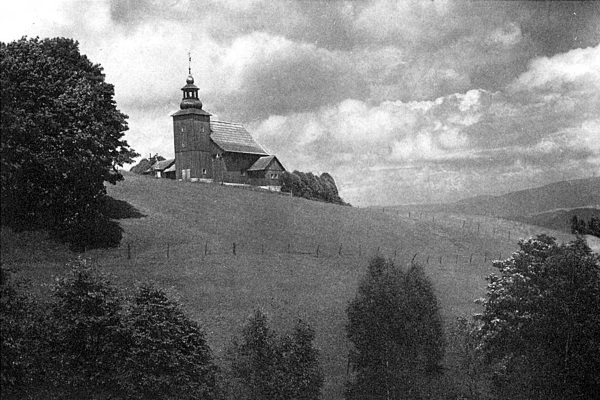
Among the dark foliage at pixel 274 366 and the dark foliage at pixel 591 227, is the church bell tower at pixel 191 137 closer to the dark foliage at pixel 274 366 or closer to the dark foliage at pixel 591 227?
the dark foliage at pixel 591 227

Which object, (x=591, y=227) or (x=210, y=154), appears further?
(x=210, y=154)

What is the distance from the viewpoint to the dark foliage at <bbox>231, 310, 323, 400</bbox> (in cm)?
3125

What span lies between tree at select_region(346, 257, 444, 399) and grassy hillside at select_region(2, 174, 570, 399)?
2151 millimetres

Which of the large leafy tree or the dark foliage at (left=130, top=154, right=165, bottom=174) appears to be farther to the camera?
the dark foliage at (left=130, top=154, right=165, bottom=174)

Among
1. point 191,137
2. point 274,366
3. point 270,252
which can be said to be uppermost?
point 191,137

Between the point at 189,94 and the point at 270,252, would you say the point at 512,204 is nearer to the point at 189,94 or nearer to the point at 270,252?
the point at 189,94

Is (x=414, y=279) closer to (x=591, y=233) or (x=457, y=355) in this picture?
(x=457, y=355)

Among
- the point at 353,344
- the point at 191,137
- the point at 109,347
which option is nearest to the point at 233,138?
the point at 191,137

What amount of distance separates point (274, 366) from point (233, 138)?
73.1 meters

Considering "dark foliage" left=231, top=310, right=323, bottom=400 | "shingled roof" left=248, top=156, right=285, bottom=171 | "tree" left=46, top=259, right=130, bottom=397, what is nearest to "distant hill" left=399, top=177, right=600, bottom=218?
"shingled roof" left=248, top=156, right=285, bottom=171

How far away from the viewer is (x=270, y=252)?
190 ft

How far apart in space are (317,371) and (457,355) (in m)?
12.2

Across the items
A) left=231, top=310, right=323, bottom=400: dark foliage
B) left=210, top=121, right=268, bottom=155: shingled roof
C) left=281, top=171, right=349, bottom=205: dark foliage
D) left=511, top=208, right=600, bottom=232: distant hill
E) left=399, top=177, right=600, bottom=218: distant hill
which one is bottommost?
left=231, top=310, right=323, bottom=400: dark foliage

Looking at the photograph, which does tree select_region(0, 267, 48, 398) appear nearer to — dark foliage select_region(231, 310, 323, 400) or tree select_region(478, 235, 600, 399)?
dark foliage select_region(231, 310, 323, 400)
